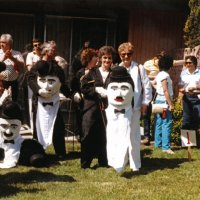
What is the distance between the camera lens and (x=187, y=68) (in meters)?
9.41

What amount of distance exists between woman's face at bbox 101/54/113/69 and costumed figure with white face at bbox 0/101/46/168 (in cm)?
133

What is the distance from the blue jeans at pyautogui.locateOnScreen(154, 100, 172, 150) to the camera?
353 inches

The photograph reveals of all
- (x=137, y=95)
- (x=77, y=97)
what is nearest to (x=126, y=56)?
(x=137, y=95)

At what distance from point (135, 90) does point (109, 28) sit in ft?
20.8

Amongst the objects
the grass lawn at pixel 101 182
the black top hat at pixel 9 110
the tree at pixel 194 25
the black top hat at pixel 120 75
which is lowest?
the grass lawn at pixel 101 182

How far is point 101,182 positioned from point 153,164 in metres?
1.33

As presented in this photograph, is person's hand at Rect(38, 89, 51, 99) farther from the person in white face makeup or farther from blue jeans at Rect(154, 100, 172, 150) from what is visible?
blue jeans at Rect(154, 100, 172, 150)

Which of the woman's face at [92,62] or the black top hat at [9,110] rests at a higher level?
the woman's face at [92,62]

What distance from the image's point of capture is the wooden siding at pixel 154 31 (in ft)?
43.9

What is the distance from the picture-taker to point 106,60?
7703mm

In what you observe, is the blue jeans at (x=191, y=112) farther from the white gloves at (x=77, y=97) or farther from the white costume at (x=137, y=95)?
Answer: the white gloves at (x=77, y=97)

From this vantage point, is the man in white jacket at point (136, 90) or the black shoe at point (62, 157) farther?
the black shoe at point (62, 157)

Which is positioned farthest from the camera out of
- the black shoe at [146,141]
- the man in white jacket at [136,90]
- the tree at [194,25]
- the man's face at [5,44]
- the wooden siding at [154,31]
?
the wooden siding at [154,31]

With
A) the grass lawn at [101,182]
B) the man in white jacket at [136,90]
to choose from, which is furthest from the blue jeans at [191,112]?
the man in white jacket at [136,90]
